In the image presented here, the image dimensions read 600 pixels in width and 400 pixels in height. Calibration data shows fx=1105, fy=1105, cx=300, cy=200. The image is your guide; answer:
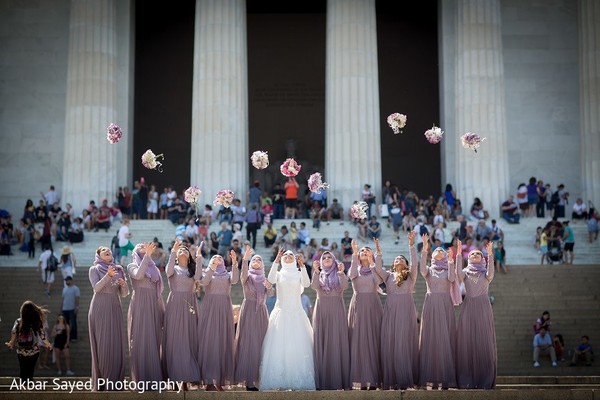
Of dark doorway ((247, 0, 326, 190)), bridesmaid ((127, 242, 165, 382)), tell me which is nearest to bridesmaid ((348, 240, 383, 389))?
bridesmaid ((127, 242, 165, 382))

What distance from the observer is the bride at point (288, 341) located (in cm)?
1950

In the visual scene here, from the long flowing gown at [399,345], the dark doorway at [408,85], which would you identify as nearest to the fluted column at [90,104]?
the dark doorway at [408,85]

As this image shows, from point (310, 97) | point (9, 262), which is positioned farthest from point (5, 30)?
point (310, 97)

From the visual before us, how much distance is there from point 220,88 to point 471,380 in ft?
85.7

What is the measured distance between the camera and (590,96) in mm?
45969

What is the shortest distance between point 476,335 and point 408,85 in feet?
137

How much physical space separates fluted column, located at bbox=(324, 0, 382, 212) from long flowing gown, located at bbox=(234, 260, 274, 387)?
23.2m

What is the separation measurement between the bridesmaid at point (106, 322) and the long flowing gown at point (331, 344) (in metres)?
3.52

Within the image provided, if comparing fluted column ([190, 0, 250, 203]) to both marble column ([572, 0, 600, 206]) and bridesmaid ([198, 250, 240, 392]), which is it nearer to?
marble column ([572, 0, 600, 206])

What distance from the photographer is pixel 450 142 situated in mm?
47219

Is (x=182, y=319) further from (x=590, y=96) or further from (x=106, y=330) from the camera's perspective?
(x=590, y=96)

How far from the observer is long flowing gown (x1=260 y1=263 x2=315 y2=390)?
63.9ft

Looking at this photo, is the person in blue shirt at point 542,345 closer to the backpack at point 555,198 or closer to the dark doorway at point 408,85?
the backpack at point 555,198

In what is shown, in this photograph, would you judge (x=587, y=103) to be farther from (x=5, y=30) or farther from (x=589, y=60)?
(x=5, y=30)
